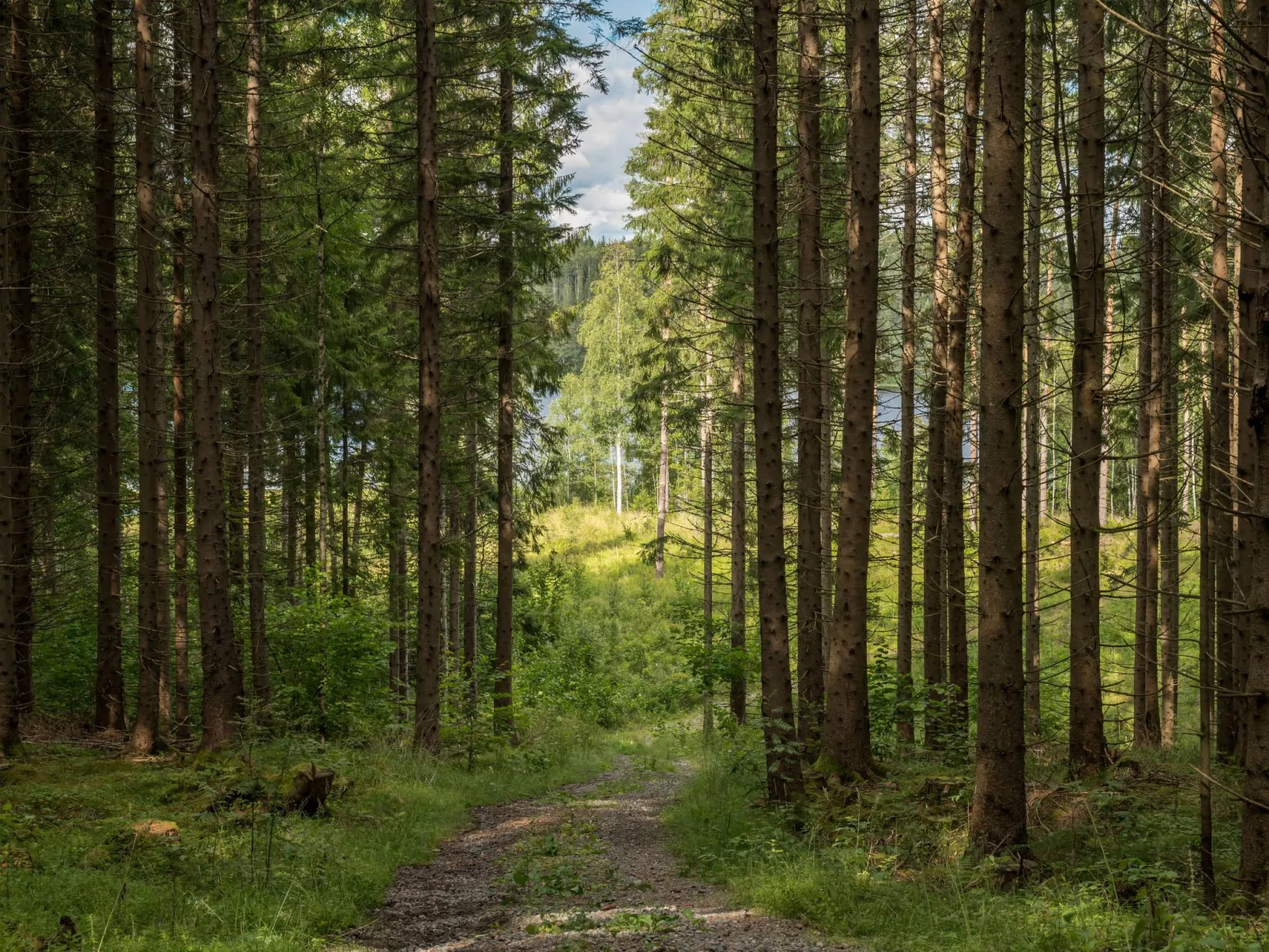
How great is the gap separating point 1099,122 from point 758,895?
802 centimetres

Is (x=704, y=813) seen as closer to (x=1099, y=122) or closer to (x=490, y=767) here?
(x=490, y=767)

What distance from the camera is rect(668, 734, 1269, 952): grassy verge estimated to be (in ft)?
16.3

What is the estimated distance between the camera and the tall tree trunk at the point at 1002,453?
21.1ft

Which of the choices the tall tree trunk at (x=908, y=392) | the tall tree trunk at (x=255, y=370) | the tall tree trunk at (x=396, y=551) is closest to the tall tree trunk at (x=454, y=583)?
the tall tree trunk at (x=396, y=551)

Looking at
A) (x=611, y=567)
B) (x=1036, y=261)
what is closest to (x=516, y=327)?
(x=1036, y=261)

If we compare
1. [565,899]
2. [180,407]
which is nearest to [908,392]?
[565,899]

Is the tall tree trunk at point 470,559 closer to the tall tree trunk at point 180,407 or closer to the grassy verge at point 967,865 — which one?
the tall tree trunk at point 180,407

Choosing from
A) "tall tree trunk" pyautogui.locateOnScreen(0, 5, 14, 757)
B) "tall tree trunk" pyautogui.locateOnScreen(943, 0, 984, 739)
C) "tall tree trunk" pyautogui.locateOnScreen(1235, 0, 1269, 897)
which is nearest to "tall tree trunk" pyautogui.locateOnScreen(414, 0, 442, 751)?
"tall tree trunk" pyautogui.locateOnScreen(0, 5, 14, 757)

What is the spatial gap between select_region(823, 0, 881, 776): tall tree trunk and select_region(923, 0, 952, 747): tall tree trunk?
8.87ft

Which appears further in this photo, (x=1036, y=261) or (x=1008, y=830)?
(x=1036, y=261)

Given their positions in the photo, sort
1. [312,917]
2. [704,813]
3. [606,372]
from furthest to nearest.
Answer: [606,372]
[704,813]
[312,917]

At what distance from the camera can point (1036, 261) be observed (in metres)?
15.4

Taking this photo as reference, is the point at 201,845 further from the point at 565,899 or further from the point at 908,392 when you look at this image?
the point at 908,392

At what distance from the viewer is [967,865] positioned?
634cm
